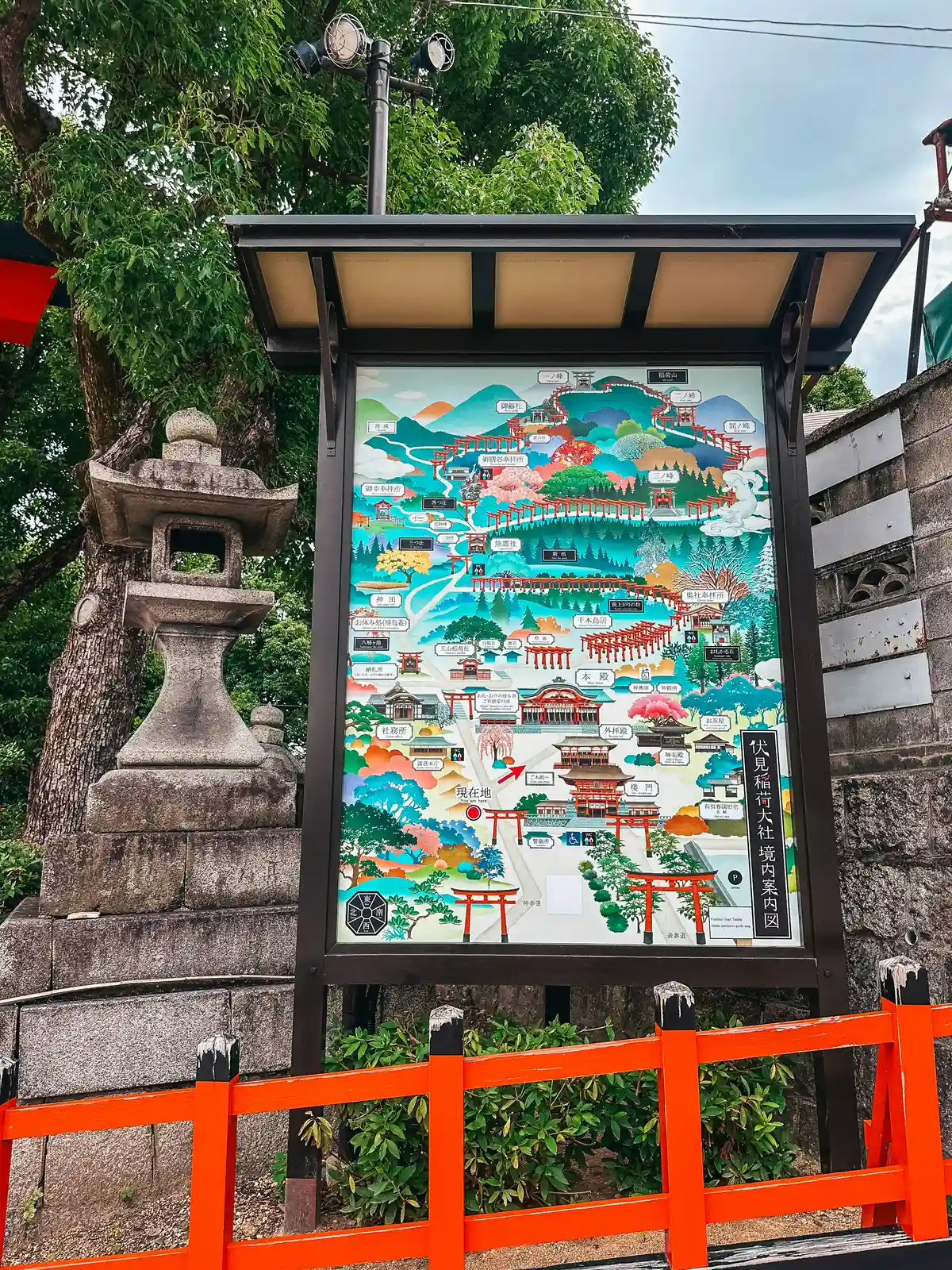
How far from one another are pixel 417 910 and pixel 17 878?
4349 millimetres

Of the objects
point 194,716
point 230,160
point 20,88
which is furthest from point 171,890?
point 20,88

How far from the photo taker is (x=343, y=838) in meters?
3.48

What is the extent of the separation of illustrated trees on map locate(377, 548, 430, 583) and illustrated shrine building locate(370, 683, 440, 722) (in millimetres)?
556

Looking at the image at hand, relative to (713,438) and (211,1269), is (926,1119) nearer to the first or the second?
(211,1269)

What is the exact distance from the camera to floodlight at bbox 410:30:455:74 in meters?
5.51

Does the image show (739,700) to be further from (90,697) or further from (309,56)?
(90,697)

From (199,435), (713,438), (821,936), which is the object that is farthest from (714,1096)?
(199,435)

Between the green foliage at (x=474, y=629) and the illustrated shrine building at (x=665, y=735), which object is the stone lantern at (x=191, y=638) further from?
the illustrated shrine building at (x=665, y=735)

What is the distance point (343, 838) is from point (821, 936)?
206 cm

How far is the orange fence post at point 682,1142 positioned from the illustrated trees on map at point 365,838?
1453mm

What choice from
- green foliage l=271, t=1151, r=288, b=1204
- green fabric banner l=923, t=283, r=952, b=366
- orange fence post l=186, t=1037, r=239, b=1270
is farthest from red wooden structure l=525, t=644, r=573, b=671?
green fabric banner l=923, t=283, r=952, b=366

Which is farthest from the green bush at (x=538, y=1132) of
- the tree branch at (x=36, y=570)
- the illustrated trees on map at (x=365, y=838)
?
the tree branch at (x=36, y=570)

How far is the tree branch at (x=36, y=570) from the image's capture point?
12312 mm

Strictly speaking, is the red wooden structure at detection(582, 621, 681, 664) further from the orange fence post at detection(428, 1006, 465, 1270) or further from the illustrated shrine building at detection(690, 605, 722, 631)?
the orange fence post at detection(428, 1006, 465, 1270)
